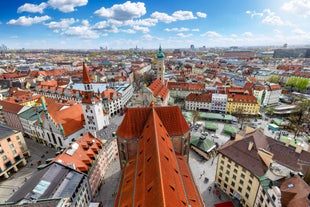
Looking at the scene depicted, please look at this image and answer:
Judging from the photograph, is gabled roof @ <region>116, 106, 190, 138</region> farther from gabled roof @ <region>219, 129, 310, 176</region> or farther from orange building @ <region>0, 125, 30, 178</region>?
orange building @ <region>0, 125, 30, 178</region>

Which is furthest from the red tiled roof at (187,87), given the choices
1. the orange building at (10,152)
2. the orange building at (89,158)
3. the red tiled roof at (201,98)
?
the orange building at (10,152)

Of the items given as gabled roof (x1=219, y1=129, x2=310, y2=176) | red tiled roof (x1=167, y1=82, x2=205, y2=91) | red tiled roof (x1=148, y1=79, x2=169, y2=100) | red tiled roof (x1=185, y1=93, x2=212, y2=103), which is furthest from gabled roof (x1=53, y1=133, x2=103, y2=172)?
red tiled roof (x1=167, y1=82, x2=205, y2=91)

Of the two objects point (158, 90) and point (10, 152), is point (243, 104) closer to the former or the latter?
point (158, 90)

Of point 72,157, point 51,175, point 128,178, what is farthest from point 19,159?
point 128,178

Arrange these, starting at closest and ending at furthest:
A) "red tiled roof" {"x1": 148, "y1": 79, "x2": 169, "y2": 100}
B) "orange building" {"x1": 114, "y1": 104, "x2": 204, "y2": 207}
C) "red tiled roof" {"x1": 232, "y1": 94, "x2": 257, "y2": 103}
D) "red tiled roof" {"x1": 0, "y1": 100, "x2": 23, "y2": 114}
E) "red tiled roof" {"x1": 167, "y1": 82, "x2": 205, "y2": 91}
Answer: "orange building" {"x1": 114, "y1": 104, "x2": 204, "y2": 207} → "red tiled roof" {"x1": 0, "y1": 100, "x2": 23, "y2": 114} → "red tiled roof" {"x1": 148, "y1": 79, "x2": 169, "y2": 100} → "red tiled roof" {"x1": 232, "y1": 94, "x2": 257, "y2": 103} → "red tiled roof" {"x1": 167, "y1": 82, "x2": 205, "y2": 91}

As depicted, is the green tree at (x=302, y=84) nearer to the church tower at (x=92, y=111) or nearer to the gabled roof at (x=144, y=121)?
the gabled roof at (x=144, y=121)
